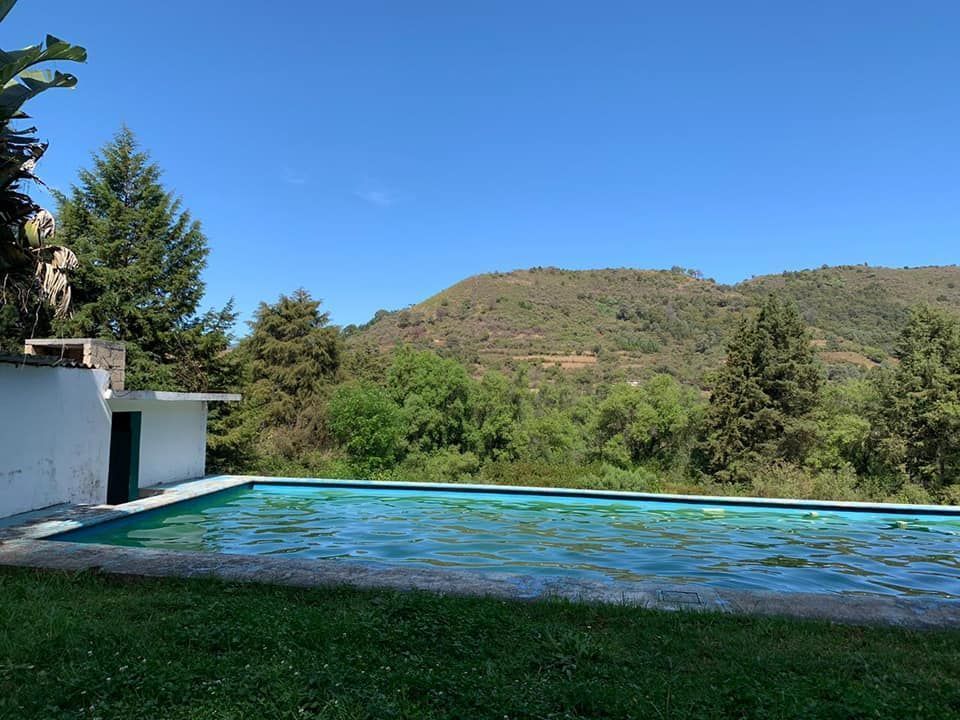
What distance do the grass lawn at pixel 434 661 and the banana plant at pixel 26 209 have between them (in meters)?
4.11

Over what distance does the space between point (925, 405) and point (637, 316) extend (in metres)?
38.8

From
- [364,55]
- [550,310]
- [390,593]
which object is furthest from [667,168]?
[550,310]

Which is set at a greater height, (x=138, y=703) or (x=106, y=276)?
(x=106, y=276)

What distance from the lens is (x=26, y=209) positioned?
22.7ft

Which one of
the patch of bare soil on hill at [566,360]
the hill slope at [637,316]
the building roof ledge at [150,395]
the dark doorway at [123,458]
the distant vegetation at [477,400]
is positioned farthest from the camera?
the hill slope at [637,316]

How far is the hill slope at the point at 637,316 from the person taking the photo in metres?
44.2

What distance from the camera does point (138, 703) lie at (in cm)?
262

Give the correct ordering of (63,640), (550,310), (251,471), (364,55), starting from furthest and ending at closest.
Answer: (550,310) < (251,471) < (364,55) < (63,640)

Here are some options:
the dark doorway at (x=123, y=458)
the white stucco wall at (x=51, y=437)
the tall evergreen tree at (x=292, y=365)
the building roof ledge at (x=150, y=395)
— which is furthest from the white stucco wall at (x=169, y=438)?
the tall evergreen tree at (x=292, y=365)

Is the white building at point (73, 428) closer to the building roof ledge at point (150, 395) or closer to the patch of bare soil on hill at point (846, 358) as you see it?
the building roof ledge at point (150, 395)

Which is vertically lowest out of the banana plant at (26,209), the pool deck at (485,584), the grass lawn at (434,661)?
the pool deck at (485,584)

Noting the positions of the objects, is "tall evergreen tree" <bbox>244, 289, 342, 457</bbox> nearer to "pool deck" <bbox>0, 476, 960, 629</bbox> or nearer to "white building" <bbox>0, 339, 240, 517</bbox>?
"white building" <bbox>0, 339, 240, 517</bbox>

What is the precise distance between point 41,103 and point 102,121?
12121 millimetres

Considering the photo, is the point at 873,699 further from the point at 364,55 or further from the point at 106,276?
the point at 106,276
